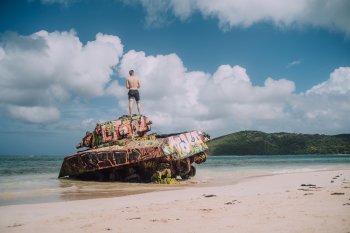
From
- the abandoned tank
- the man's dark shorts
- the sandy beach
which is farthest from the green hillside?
the sandy beach

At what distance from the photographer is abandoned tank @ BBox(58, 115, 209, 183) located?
38.4 feet

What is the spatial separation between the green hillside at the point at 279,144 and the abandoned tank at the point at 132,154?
88500 millimetres

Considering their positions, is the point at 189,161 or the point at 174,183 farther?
the point at 189,161

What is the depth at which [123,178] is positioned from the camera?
1270 cm

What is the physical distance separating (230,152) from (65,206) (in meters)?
104

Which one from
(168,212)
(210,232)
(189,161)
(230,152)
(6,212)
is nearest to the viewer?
(210,232)

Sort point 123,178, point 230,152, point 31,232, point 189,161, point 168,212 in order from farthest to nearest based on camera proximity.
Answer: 1. point 230,152
2. point 189,161
3. point 123,178
4. point 168,212
5. point 31,232

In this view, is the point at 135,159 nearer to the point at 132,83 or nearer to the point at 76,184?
the point at 76,184

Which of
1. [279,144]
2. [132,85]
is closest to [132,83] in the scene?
[132,85]

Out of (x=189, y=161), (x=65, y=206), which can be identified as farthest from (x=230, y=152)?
(x=65, y=206)

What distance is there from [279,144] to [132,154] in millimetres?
103159

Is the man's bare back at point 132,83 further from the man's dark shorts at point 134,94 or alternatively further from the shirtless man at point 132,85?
the man's dark shorts at point 134,94

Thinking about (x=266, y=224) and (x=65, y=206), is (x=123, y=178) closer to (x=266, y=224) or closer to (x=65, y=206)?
(x=65, y=206)

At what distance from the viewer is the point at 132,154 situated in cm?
1170
